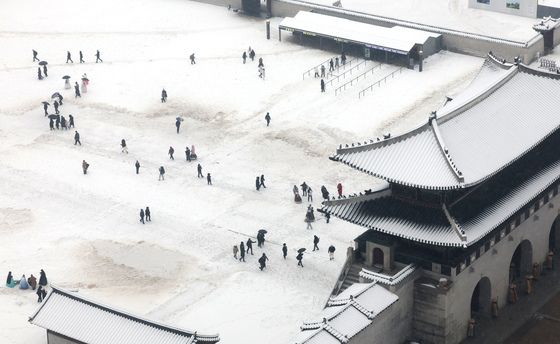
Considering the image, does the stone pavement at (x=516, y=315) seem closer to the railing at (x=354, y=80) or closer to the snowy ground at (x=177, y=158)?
the snowy ground at (x=177, y=158)

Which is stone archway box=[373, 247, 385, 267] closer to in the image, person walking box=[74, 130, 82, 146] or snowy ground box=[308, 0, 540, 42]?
person walking box=[74, 130, 82, 146]

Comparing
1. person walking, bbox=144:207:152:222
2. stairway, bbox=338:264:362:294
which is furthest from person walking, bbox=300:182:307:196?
stairway, bbox=338:264:362:294

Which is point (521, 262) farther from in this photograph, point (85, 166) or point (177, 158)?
point (85, 166)

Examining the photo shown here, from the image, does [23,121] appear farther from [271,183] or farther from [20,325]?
[20,325]

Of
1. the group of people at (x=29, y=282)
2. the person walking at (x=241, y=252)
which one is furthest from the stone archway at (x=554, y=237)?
the group of people at (x=29, y=282)

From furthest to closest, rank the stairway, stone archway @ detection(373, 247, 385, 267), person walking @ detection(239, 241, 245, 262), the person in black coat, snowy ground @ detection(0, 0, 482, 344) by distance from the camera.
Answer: person walking @ detection(239, 241, 245, 262) → the person in black coat → snowy ground @ detection(0, 0, 482, 344) → the stairway → stone archway @ detection(373, 247, 385, 267)

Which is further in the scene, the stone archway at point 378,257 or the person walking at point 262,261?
the person walking at point 262,261

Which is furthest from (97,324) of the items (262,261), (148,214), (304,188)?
(304,188)
